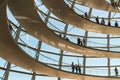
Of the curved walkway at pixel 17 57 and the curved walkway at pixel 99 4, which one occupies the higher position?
the curved walkway at pixel 99 4

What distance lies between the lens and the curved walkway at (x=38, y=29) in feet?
70.0

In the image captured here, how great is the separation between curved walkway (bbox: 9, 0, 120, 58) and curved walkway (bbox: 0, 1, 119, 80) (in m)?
2.36

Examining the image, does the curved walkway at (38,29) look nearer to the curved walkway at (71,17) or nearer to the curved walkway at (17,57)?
the curved walkway at (71,17)

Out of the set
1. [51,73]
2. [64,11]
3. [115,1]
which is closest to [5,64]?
[51,73]

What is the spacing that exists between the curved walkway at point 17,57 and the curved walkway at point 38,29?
236 centimetres

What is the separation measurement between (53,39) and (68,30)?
23.4 feet

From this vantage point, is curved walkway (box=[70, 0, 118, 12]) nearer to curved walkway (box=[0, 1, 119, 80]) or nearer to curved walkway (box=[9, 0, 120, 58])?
curved walkway (box=[9, 0, 120, 58])

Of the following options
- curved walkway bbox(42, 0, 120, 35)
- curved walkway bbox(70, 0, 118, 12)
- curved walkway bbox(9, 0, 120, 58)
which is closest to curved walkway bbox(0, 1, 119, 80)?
curved walkway bbox(9, 0, 120, 58)

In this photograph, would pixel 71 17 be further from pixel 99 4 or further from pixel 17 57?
pixel 17 57

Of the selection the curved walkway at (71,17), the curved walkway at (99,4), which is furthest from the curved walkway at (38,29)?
the curved walkway at (99,4)

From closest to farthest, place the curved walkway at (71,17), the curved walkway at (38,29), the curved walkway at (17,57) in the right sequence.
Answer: the curved walkway at (17,57), the curved walkway at (38,29), the curved walkway at (71,17)

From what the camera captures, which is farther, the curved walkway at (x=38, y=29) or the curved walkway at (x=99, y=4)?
the curved walkway at (x=99, y=4)

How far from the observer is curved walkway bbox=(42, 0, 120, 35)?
25.8m

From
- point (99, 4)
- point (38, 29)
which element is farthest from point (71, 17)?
point (38, 29)
